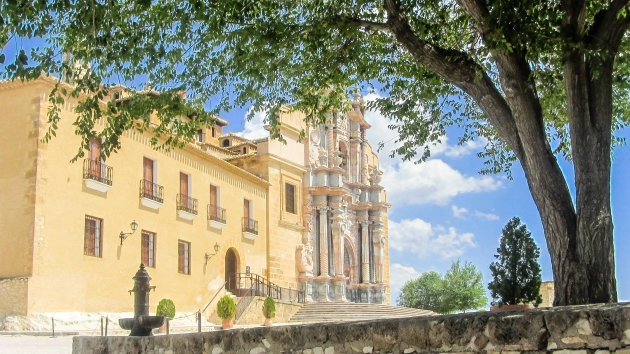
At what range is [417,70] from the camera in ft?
36.8

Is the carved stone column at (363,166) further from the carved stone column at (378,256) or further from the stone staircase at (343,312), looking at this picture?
the stone staircase at (343,312)

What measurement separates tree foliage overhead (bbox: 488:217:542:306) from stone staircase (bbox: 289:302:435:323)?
9255 mm

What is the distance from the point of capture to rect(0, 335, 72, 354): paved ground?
13375 millimetres

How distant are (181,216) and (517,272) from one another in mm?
11497

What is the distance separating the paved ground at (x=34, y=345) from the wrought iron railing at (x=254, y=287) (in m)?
11.5

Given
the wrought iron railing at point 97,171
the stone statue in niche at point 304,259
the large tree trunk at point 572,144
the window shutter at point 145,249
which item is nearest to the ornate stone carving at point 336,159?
the stone statue in niche at point 304,259

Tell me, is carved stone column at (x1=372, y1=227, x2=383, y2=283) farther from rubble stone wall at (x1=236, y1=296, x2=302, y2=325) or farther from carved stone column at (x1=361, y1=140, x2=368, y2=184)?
rubble stone wall at (x1=236, y1=296, x2=302, y2=325)

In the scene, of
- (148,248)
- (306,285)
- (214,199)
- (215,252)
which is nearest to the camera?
(148,248)

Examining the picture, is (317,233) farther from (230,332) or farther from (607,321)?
(607,321)

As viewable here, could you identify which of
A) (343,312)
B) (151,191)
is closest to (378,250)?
(343,312)

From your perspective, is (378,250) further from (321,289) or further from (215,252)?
(215,252)

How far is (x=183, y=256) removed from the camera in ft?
83.1

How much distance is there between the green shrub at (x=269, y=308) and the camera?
83.8ft

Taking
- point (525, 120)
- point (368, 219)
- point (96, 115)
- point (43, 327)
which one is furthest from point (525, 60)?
point (368, 219)
